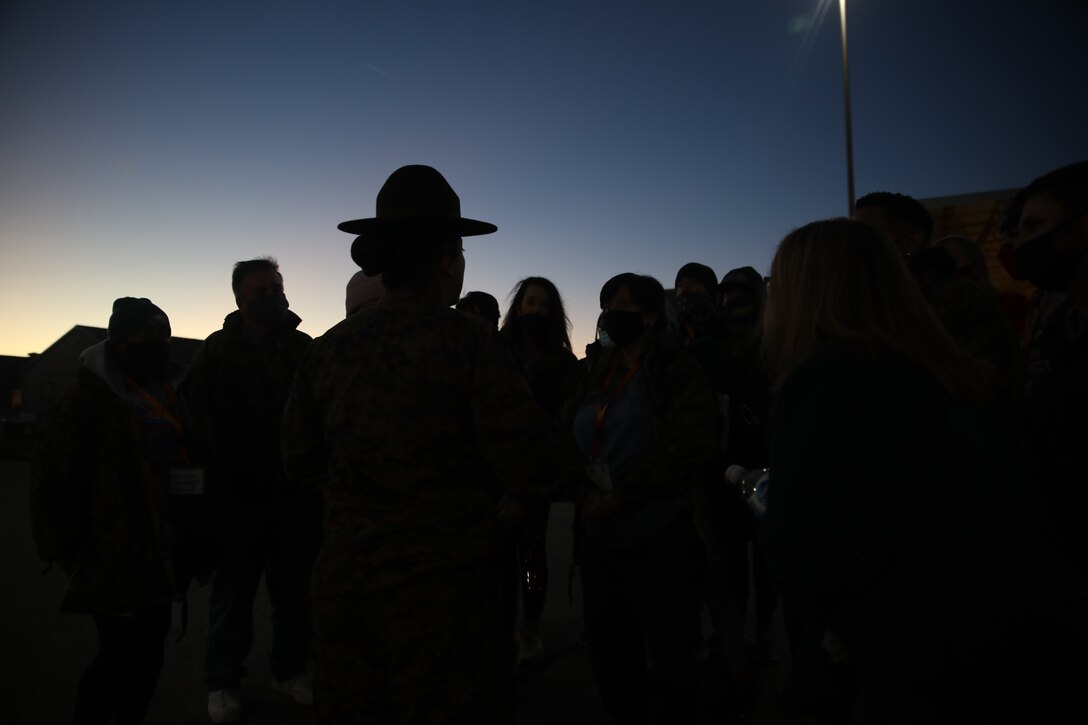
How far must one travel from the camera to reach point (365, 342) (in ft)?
6.25

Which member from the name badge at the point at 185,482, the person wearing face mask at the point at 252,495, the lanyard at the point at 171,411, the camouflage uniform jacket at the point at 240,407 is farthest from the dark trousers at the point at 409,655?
the camouflage uniform jacket at the point at 240,407

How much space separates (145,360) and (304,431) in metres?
1.49

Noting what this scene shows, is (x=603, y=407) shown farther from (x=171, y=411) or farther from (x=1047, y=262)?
(x=171, y=411)

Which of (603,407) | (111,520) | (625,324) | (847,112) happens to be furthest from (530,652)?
(847,112)

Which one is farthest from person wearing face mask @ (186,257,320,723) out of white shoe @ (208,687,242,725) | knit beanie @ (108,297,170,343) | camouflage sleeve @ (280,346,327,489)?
camouflage sleeve @ (280,346,327,489)

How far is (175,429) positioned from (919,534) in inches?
121

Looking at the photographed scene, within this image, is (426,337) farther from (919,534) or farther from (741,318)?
(741,318)

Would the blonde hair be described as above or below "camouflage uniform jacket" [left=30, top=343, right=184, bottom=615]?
above

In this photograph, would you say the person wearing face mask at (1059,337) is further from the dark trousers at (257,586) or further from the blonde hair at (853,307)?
the dark trousers at (257,586)

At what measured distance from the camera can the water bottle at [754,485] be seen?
1518 millimetres

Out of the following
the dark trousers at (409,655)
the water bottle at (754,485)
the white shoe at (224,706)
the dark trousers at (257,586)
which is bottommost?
the white shoe at (224,706)

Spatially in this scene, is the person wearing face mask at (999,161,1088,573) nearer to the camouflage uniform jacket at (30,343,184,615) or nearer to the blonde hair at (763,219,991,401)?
the blonde hair at (763,219,991,401)

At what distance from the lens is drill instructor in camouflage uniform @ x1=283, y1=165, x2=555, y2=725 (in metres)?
1.76

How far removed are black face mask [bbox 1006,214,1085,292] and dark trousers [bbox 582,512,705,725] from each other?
1472mm
